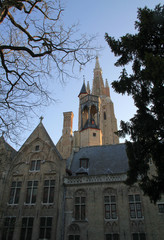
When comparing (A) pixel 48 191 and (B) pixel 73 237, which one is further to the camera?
(A) pixel 48 191

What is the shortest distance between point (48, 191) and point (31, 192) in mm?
1697

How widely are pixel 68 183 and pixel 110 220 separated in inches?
191

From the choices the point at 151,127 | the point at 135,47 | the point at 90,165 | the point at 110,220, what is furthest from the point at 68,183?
the point at 135,47

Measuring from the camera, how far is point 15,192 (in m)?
19.8

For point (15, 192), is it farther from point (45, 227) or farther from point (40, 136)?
point (40, 136)

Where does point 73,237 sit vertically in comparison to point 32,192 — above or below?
below

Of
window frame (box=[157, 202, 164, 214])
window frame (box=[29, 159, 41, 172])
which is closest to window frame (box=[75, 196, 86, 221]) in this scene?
window frame (box=[29, 159, 41, 172])

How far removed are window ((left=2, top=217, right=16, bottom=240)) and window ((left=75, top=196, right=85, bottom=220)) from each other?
569cm

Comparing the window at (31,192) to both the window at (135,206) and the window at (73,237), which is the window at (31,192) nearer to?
the window at (73,237)

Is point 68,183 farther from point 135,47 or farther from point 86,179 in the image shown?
point 135,47

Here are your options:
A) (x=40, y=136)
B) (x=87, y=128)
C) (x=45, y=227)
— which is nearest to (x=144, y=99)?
(x=45, y=227)

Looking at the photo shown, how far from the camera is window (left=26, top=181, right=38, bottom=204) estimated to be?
62.6ft

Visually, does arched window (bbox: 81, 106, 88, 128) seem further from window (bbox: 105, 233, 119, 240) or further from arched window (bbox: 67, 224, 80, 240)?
window (bbox: 105, 233, 119, 240)

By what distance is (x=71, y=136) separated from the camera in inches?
1581
